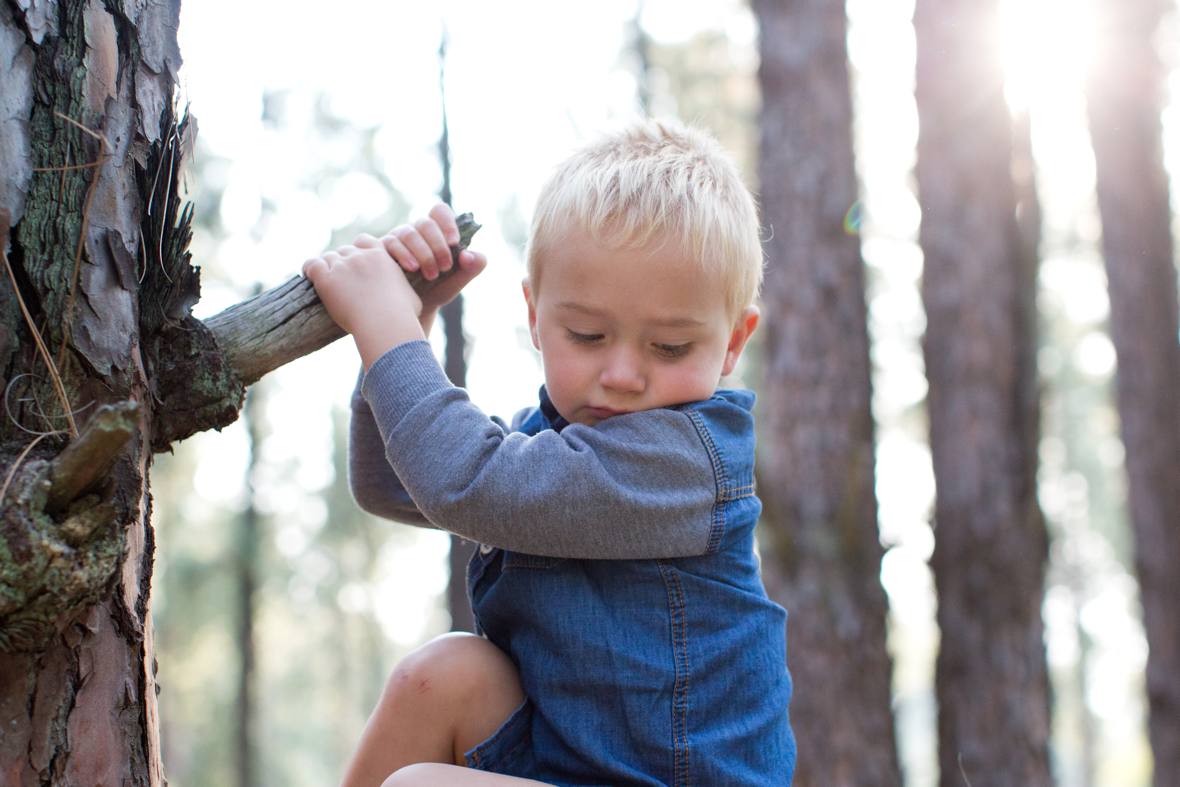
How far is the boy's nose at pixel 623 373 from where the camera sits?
189 cm

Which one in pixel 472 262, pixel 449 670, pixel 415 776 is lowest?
pixel 415 776

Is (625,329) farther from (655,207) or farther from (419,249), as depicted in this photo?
(419,249)

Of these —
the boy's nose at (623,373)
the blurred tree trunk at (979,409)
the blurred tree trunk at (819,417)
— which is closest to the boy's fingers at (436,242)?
the boy's nose at (623,373)

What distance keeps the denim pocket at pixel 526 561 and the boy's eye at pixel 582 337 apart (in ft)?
1.30

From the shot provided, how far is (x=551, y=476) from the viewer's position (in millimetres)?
1790

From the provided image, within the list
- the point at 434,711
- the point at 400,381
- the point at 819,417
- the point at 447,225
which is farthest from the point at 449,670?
the point at 819,417

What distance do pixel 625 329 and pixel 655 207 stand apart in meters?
0.22

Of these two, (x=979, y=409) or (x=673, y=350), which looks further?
(x=979, y=409)

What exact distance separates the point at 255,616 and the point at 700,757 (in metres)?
12.7

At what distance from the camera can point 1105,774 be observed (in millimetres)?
37844

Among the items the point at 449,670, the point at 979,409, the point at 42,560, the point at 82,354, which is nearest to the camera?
the point at 42,560

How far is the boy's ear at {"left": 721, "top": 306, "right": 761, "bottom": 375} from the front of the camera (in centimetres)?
210

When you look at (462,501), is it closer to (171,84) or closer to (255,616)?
(171,84)

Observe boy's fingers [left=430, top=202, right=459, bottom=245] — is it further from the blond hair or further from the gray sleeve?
the gray sleeve
